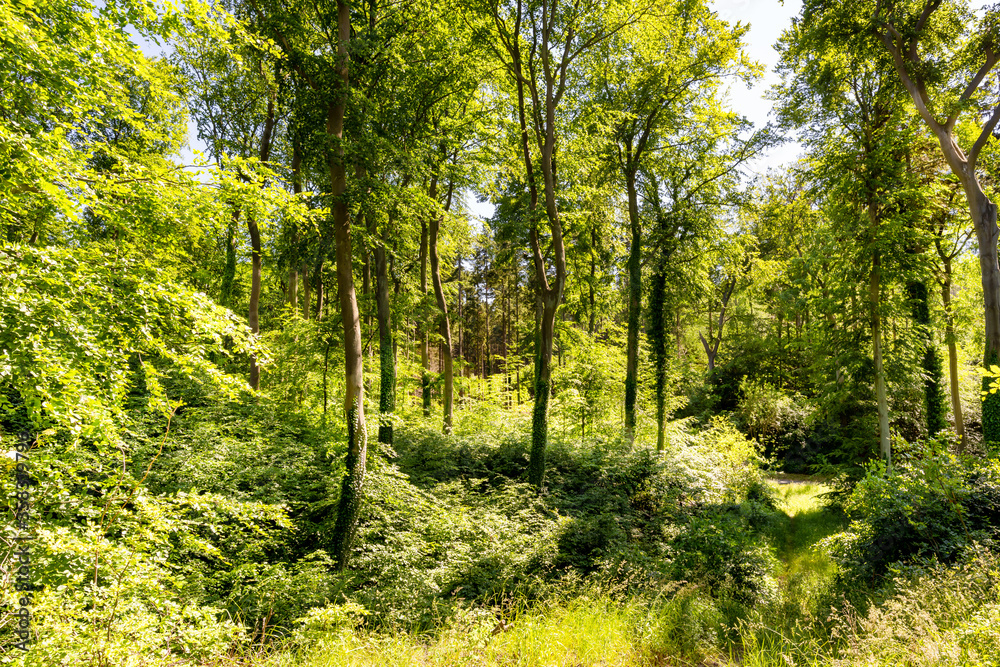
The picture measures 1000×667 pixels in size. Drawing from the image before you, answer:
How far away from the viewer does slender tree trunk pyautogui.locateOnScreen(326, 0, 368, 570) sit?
819 centimetres

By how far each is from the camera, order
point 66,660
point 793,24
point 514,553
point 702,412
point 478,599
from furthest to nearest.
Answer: point 702,412, point 793,24, point 514,553, point 478,599, point 66,660

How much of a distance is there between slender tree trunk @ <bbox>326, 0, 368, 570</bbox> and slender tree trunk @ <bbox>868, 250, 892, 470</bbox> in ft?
45.8

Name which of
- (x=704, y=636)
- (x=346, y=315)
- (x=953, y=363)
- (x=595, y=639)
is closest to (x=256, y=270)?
(x=346, y=315)

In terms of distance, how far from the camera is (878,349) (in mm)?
13391

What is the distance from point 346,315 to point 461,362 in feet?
35.3

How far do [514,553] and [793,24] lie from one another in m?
16.0

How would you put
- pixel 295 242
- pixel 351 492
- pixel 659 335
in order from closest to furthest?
pixel 351 492, pixel 295 242, pixel 659 335

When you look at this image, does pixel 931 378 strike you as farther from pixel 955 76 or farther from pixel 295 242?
pixel 295 242

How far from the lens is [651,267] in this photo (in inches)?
624

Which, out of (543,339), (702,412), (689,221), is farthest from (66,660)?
(702,412)

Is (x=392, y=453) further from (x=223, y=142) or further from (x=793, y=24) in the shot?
(x=793, y=24)

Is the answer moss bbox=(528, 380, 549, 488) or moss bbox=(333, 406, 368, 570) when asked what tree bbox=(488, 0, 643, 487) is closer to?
moss bbox=(528, 380, 549, 488)

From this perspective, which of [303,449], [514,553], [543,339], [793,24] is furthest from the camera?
[793,24]

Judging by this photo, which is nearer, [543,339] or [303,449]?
[303,449]
